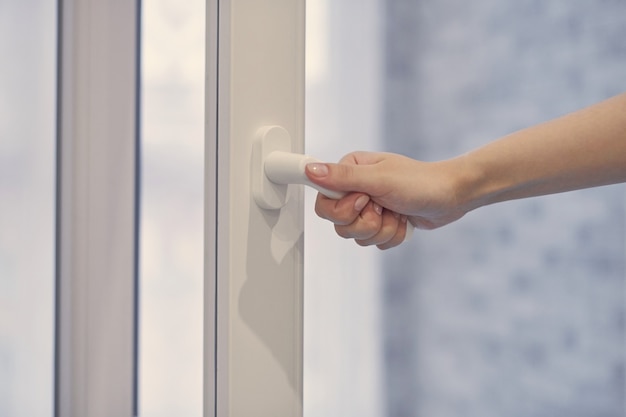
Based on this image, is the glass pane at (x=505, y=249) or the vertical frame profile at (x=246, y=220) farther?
the glass pane at (x=505, y=249)

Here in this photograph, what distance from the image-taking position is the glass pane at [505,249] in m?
0.70

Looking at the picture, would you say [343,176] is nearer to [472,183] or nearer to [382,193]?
[382,193]

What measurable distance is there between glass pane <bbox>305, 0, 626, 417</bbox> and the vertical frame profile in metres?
0.14

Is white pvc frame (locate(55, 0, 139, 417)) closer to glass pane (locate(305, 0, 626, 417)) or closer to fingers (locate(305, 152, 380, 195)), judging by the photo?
fingers (locate(305, 152, 380, 195))

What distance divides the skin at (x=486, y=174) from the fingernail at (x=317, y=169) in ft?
0.14

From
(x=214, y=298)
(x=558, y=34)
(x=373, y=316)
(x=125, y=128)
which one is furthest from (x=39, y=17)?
(x=558, y=34)

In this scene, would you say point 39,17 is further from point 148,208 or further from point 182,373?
point 182,373

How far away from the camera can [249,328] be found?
1.88ft

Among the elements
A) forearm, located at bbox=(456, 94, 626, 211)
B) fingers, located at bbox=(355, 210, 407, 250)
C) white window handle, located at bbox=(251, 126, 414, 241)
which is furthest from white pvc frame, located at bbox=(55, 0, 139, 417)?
forearm, located at bbox=(456, 94, 626, 211)

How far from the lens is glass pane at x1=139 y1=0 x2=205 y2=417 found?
21.3 inches

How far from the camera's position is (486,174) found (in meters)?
0.63

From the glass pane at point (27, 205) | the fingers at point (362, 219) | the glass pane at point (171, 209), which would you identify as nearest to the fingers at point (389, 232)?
the fingers at point (362, 219)

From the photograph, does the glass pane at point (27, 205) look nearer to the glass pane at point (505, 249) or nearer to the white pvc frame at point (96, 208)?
the white pvc frame at point (96, 208)

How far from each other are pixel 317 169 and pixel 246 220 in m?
0.09
